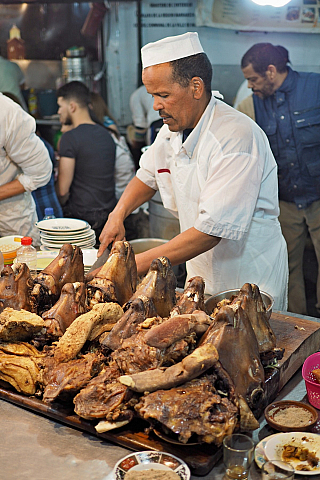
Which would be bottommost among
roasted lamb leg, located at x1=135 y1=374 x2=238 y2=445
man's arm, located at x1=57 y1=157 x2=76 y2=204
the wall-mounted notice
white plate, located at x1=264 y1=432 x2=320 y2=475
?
man's arm, located at x1=57 y1=157 x2=76 y2=204

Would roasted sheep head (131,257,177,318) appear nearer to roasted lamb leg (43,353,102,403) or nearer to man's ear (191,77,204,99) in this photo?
roasted lamb leg (43,353,102,403)

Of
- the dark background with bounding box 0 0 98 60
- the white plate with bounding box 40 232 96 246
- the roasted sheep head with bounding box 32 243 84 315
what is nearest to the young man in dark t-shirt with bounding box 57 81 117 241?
the white plate with bounding box 40 232 96 246

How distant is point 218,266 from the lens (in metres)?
2.87

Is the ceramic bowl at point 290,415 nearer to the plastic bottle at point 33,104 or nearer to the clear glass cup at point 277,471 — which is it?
the clear glass cup at point 277,471

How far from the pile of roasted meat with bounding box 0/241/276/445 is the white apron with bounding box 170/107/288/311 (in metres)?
0.80

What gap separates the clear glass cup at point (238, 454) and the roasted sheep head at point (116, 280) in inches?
31.2

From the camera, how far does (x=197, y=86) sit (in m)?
2.54

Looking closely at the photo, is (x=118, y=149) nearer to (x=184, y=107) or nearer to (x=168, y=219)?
(x=168, y=219)

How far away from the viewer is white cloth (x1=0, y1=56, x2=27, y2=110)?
690 cm

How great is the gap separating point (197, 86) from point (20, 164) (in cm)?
169

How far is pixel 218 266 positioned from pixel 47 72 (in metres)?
5.45

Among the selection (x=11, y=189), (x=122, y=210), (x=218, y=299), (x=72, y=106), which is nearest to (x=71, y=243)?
(x=122, y=210)

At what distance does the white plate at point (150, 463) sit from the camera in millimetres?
1415

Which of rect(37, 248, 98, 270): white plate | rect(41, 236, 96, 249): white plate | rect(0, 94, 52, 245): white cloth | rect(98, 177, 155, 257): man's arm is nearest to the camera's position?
rect(98, 177, 155, 257): man's arm
